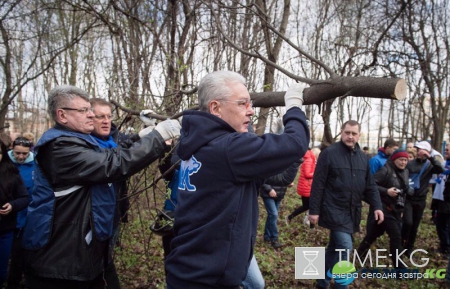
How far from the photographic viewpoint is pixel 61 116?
7.39ft

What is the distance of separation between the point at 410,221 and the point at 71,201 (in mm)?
5031

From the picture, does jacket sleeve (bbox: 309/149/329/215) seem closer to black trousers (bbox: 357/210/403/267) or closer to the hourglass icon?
the hourglass icon

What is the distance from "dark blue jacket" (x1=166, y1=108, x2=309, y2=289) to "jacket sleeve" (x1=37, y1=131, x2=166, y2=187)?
1.74 ft

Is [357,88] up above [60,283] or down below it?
above

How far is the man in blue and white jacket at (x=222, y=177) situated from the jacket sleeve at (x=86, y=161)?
0.49m

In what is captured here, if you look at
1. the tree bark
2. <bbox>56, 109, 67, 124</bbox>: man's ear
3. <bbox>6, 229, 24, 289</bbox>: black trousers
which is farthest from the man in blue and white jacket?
<bbox>6, 229, 24, 289</bbox>: black trousers

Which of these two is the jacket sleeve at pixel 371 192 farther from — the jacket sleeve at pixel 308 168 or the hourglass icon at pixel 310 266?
the jacket sleeve at pixel 308 168

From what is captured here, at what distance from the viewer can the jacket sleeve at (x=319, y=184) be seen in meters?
3.85

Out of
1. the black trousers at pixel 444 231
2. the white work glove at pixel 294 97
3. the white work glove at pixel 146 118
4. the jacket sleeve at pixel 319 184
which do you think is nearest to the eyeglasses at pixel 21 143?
the white work glove at pixel 146 118

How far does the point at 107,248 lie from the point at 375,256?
4.47m

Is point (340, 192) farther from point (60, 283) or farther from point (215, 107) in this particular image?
point (60, 283)

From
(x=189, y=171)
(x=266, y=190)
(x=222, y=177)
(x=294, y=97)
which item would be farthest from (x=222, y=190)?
(x=266, y=190)

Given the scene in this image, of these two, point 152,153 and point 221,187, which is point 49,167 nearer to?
point 152,153

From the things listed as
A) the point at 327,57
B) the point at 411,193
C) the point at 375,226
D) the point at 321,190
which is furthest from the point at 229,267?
the point at 327,57
